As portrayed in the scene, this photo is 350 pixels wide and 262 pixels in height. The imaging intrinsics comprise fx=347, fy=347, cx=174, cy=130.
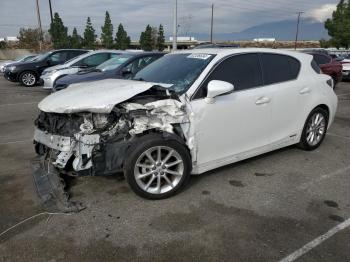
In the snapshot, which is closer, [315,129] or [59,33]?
[315,129]

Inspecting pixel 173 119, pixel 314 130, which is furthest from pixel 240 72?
pixel 314 130

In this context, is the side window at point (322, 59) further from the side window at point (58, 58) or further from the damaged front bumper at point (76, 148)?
the damaged front bumper at point (76, 148)

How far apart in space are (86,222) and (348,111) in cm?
811

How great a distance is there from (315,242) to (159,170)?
168 centimetres

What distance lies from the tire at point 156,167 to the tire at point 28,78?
1327 cm

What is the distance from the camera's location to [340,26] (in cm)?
4384

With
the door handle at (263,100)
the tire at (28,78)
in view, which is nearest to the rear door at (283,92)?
the door handle at (263,100)

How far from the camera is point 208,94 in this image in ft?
12.8

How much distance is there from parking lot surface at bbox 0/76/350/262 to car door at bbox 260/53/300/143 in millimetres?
495

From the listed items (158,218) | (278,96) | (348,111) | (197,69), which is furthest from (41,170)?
(348,111)

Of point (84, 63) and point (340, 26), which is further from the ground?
point (340, 26)

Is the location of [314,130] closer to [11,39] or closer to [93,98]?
[93,98]

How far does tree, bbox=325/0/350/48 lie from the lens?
141 feet

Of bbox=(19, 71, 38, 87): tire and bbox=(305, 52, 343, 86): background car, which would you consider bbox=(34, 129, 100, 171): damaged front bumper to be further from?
bbox=(19, 71, 38, 87): tire
